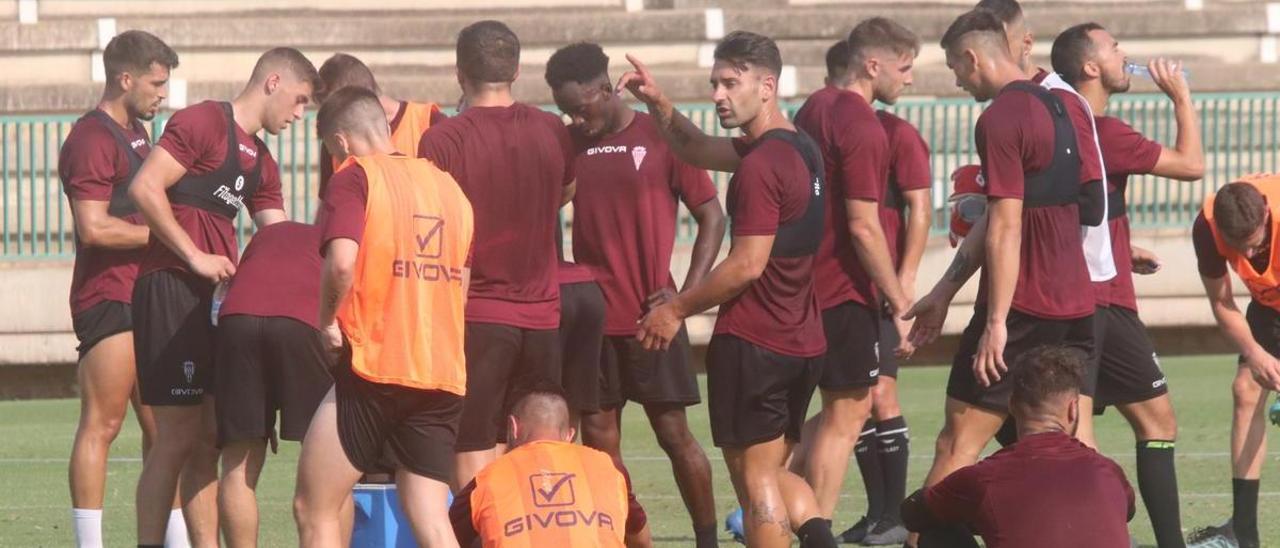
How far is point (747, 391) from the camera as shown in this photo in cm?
799

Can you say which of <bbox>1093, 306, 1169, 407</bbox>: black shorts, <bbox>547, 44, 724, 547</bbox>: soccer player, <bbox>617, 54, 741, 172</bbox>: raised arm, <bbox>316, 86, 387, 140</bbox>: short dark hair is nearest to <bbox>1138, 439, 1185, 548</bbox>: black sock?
<bbox>1093, 306, 1169, 407</bbox>: black shorts

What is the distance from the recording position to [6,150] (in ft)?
56.9

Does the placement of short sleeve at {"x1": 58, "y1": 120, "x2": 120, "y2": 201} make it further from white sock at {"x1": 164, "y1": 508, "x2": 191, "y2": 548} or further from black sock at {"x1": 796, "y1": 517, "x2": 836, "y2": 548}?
black sock at {"x1": 796, "y1": 517, "x2": 836, "y2": 548}

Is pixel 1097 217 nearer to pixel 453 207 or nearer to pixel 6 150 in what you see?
pixel 453 207

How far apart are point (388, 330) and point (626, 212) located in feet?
7.43

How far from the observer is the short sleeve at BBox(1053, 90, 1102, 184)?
26.9 ft

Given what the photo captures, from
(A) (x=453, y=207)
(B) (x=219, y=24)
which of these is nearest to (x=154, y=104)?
(A) (x=453, y=207)

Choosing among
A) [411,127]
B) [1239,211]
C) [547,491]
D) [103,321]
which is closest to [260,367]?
[103,321]

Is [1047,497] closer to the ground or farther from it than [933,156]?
closer to the ground

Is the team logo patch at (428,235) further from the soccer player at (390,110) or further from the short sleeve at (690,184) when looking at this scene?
the short sleeve at (690,184)

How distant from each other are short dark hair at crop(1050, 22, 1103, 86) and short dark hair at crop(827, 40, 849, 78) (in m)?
1.24

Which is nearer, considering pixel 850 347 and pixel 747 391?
pixel 747 391

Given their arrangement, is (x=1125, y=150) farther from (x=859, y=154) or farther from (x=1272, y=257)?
(x=859, y=154)

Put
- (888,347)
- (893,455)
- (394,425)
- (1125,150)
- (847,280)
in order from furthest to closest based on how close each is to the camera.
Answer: (888,347) → (893,455) → (847,280) → (1125,150) → (394,425)
